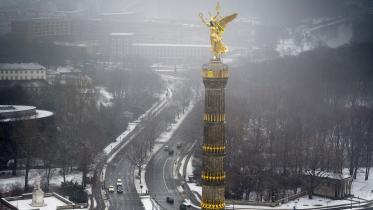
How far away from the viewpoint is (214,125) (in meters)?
31.6

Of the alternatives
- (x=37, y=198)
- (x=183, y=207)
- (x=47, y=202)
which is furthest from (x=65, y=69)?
(x=183, y=207)

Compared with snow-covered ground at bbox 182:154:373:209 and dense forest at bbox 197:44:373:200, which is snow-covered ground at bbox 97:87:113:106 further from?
Answer: snow-covered ground at bbox 182:154:373:209

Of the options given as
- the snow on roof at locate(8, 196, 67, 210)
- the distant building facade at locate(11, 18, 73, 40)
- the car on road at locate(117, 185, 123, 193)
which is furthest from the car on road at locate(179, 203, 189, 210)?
the distant building facade at locate(11, 18, 73, 40)

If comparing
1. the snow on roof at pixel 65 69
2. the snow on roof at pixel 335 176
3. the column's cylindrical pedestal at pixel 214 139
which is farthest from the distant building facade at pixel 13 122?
the column's cylindrical pedestal at pixel 214 139

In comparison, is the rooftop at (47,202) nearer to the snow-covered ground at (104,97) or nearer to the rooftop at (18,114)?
the rooftop at (18,114)

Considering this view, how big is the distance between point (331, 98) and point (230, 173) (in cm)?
5036

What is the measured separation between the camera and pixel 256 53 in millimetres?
184750

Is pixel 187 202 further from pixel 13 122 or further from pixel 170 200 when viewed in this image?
pixel 13 122

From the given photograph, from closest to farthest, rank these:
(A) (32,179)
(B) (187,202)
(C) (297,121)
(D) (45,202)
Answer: (D) (45,202), (B) (187,202), (A) (32,179), (C) (297,121)

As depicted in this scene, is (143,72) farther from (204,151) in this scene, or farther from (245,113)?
(204,151)

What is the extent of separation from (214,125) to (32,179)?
2061 inches

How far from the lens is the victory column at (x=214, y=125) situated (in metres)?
31.2

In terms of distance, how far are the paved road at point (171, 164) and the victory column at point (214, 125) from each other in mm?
39656

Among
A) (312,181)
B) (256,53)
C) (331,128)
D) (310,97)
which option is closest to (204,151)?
(312,181)
